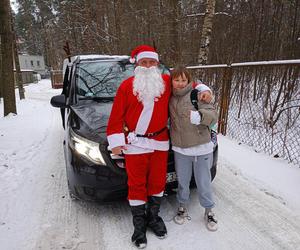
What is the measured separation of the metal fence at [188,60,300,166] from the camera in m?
4.91

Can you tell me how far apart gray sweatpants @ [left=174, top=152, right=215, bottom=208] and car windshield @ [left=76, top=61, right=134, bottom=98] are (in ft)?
5.18

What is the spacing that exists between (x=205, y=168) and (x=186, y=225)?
65 cm

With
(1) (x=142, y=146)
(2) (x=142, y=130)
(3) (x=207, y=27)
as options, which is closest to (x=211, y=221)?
(1) (x=142, y=146)

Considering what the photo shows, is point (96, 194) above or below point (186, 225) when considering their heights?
above

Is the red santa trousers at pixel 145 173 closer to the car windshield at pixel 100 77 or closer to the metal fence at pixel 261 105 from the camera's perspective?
the car windshield at pixel 100 77

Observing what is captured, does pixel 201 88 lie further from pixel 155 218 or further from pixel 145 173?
pixel 155 218

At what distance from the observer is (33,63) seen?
6050 cm

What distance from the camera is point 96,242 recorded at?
2674mm

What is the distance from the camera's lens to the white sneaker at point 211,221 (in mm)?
2844

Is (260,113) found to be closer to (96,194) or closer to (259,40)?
(96,194)

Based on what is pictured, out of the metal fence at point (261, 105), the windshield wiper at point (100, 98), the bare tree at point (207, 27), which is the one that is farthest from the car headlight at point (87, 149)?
the bare tree at point (207, 27)

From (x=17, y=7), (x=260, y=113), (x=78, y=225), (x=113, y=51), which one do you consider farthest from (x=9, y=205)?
(x=17, y=7)

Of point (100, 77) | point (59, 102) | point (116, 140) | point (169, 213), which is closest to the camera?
point (116, 140)

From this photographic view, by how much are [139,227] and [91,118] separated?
1.29 meters
